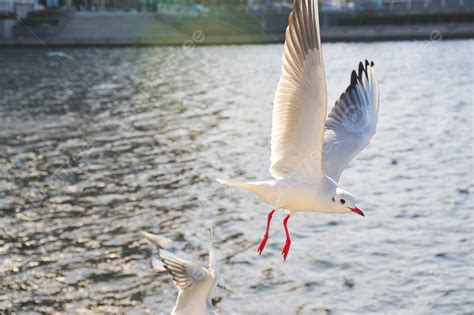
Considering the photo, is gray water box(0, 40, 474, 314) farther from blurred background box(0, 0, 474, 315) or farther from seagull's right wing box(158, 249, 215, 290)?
seagull's right wing box(158, 249, 215, 290)

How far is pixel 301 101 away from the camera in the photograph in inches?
336

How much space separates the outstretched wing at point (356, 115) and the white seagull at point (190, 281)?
2151 millimetres

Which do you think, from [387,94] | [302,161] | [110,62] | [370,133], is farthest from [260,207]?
[110,62]

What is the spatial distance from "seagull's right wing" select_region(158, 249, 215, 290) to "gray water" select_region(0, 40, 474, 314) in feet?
16.5

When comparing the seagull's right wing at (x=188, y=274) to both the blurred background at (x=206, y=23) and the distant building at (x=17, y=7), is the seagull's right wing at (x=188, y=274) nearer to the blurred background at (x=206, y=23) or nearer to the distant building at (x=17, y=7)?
the blurred background at (x=206, y=23)

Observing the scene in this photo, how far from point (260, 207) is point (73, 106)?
67.1ft

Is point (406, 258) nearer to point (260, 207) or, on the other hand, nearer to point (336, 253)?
point (336, 253)

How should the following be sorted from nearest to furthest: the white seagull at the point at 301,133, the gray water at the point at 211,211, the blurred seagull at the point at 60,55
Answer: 1. the white seagull at the point at 301,133
2. the gray water at the point at 211,211
3. the blurred seagull at the point at 60,55

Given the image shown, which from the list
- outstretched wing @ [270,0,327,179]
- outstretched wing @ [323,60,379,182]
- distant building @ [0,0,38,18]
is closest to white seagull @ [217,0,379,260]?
outstretched wing @ [270,0,327,179]

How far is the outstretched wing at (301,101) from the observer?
25.8ft

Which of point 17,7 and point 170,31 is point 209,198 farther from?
point 17,7

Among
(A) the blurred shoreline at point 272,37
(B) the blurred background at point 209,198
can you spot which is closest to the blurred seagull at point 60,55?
(A) the blurred shoreline at point 272,37

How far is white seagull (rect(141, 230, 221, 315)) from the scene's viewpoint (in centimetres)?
948

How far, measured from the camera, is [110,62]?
6494 cm
